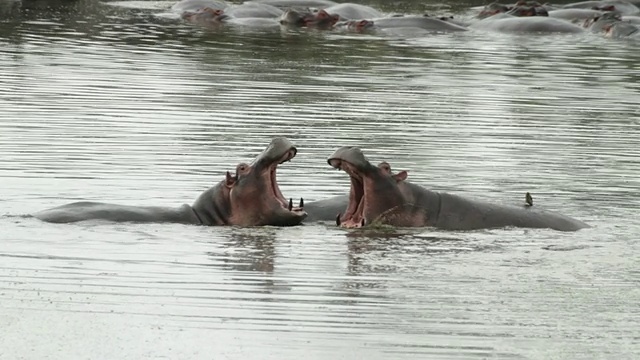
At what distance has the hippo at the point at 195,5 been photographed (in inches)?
1005

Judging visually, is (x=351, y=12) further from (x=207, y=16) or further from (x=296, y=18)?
(x=207, y=16)

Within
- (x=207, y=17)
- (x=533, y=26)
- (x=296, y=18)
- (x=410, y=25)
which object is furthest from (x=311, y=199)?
(x=207, y=17)

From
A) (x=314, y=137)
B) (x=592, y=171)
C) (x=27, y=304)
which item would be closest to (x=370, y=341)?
(x=27, y=304)

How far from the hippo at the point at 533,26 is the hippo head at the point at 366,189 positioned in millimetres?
14833

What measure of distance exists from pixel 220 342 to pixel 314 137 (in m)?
5.58

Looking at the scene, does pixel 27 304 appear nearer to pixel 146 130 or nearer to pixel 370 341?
pixel 370 341

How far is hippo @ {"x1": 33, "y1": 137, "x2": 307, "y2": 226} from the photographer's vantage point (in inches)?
310

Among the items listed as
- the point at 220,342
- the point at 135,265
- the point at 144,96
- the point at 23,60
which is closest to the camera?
the point at 220,342

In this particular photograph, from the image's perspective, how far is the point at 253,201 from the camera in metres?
7.90

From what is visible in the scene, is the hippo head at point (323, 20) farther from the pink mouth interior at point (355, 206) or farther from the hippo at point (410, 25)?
the pink mouth interior at point (355, 206)

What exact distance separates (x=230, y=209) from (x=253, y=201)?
0.15 meters

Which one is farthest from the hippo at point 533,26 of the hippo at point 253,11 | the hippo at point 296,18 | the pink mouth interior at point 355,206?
the pink mouth interior at point 355,206

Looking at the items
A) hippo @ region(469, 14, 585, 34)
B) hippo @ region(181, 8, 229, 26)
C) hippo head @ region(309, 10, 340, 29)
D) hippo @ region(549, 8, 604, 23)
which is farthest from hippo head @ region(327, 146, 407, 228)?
hippo @ region(549, 8, 604, 23)

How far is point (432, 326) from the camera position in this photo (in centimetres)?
606
